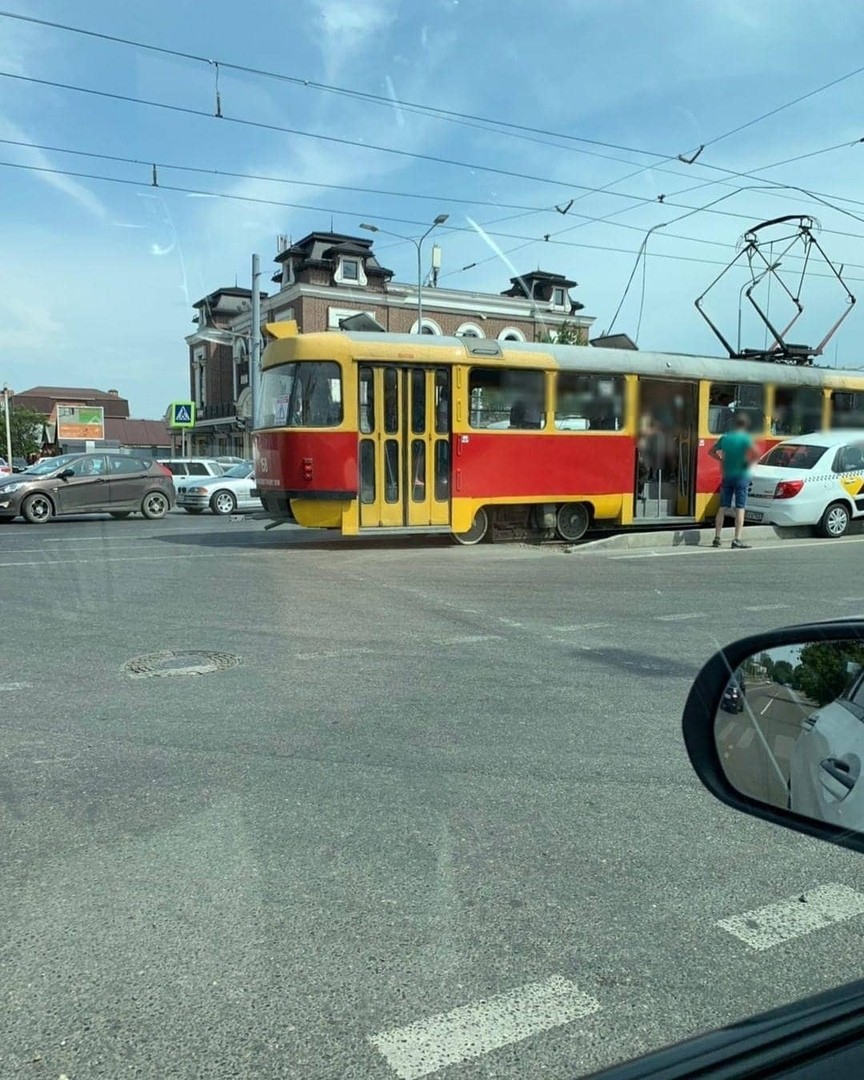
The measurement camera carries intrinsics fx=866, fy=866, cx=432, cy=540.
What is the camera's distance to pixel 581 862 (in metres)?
3.25

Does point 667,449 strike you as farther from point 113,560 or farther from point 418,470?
point 113,560

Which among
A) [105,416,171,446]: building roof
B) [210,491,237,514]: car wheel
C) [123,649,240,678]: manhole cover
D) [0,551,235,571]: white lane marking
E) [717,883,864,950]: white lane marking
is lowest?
[717,883,864,950]: white lane marking

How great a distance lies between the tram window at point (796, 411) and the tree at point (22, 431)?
64.7 meters

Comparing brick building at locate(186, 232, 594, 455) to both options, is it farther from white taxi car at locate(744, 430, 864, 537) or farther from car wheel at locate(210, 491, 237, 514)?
white taxi car at locate(744, 430, 864, 537)

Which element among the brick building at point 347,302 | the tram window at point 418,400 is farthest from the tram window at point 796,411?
the brick building at point 347,302

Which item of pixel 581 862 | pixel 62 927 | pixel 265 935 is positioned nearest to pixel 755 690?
pixel 581 862

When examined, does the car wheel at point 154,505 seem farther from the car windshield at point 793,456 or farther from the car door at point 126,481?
the car windshield at point 793,456

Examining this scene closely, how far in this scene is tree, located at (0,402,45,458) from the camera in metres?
68.7

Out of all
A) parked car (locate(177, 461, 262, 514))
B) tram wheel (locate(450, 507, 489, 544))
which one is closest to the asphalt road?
tram wheel (locate(450, 507, 489, 544))

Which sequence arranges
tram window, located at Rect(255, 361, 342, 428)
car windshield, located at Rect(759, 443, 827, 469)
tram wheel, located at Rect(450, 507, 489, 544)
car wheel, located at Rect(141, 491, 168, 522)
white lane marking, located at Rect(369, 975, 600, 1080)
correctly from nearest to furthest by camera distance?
white lane marking, located at Rect(369, 975, 600, 1080), tram window, located at Rect(255, 361, 342, 428), tram wheel, located at Rect(450, 507, 489, 544), car windshield, located at Rect(759, 443, 827, 469), car wheel, located at Rect(141, 491, 168, 522)

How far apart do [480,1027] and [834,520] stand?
561 inches

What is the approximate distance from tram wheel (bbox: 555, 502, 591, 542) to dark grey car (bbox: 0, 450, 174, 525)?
35.3 feet

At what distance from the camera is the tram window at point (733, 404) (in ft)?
48.7

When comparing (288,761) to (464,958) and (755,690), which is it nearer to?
(464,958)
